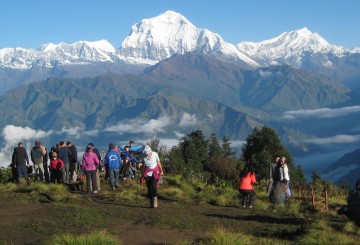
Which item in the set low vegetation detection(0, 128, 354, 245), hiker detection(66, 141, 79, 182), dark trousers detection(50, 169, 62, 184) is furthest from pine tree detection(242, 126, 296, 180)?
low vegetation detection(0, 128, 354, 245)

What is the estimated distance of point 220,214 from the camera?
1483 centimetres

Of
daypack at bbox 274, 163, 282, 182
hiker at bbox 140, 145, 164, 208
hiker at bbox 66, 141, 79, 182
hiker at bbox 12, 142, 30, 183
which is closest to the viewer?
hiker at bbox 140, 145, 164, 208

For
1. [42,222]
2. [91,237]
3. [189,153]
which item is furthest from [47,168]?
[189,153]

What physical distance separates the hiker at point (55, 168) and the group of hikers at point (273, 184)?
7826mm

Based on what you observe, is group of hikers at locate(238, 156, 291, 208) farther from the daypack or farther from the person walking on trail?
the person walking on trail

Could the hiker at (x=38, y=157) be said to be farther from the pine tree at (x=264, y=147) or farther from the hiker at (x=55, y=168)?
the pine tree at (x=264, y=147)

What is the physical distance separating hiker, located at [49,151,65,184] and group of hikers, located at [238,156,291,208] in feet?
25.7

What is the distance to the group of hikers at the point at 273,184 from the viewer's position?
16.5 meters

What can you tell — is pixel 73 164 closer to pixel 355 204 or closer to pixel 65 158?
pixel 65 158

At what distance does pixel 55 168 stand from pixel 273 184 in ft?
29.0

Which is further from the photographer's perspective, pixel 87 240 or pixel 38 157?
pixel 38 157

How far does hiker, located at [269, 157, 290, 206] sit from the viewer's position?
56.5ft

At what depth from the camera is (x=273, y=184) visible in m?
17.8

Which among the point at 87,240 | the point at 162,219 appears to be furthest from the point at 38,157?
the point at 87,240
